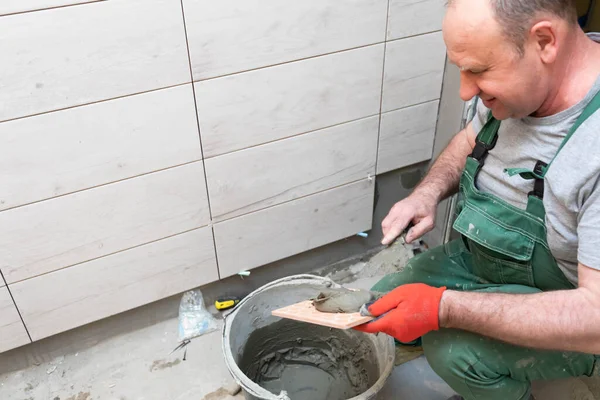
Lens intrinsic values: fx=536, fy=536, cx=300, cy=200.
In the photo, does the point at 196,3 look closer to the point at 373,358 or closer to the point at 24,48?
the point at 24,48

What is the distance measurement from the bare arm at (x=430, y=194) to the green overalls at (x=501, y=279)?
0.08 m

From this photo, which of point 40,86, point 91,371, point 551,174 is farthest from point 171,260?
point 551,174

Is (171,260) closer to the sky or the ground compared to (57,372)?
closer to the sky

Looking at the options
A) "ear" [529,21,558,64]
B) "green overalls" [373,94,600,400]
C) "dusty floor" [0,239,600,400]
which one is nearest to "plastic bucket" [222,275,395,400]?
"dusty floor" [0,239,600,400]

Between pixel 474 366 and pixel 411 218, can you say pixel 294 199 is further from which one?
pixel 474 366

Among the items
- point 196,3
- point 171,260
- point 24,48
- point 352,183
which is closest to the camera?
point 24,48

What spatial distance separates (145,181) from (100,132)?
203mm

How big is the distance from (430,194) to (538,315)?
46 centimetres

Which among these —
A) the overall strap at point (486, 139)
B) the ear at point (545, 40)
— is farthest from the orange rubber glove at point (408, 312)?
the ear at point (545, 40)

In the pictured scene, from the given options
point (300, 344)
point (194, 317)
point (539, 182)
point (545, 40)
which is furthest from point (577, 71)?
point (194, 317)

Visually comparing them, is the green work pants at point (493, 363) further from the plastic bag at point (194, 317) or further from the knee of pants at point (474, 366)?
the plastic bag at point (194, 317)

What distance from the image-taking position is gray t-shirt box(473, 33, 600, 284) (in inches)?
40.3

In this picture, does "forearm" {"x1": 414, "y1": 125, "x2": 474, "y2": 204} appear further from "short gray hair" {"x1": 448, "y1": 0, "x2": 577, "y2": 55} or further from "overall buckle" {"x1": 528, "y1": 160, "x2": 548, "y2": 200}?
"short gray hair" {"x1": 448, "y1": 0, "x2": 577, "y2": 55}

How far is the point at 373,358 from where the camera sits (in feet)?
5.24
